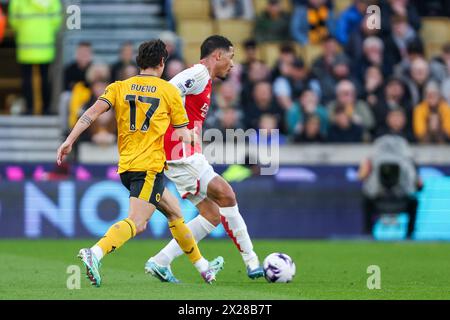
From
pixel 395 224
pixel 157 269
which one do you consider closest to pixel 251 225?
pixel 395 224

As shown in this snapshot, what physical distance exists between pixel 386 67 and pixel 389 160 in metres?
3.23

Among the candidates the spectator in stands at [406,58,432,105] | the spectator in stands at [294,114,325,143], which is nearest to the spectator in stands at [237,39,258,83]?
the spectator in stands at [294,114,325,143]

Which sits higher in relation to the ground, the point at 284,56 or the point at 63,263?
the point at 284,56

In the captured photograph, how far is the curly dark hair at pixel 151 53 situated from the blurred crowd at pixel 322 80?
26.3 ft

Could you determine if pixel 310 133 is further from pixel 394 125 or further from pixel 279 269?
pixel 279 269

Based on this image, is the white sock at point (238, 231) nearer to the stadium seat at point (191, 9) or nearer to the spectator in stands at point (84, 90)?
the spectator in stands at point (84, 90)

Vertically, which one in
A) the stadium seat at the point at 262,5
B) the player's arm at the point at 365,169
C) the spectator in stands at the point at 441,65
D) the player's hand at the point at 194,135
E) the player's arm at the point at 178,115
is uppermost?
the stadium seat at the point at 262,5

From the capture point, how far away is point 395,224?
60.6ft

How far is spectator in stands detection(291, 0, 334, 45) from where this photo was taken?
72.2 feet

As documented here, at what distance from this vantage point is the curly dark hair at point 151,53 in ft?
35.3

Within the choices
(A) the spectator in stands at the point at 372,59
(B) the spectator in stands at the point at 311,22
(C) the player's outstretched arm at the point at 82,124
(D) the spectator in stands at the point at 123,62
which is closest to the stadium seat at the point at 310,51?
(B) the spectator in stands at the point at 311,22

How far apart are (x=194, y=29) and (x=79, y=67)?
2883 millimetres

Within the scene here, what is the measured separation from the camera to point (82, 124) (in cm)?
1050
